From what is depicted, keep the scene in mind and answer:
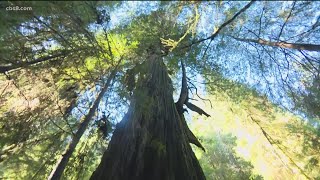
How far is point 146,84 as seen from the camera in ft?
14.5

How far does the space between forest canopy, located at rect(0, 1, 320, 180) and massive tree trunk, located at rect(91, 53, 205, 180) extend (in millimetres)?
15

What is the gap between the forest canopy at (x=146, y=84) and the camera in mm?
3168

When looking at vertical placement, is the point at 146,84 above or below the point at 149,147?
above

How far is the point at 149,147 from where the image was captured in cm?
338

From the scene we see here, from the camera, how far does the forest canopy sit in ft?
10.4

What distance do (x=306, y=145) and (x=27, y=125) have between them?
5378 mm

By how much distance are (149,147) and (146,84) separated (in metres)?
1.27

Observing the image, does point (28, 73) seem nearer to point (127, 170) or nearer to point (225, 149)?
point (127, 170)

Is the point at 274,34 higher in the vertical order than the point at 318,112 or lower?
higher

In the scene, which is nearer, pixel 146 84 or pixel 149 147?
pixel 149 147

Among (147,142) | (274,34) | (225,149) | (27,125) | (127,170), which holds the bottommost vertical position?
(127,170)

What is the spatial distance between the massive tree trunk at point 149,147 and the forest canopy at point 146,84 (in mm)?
15

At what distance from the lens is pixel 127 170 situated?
314 centimetres

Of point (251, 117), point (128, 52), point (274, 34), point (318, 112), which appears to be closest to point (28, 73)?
point (128, 52)
